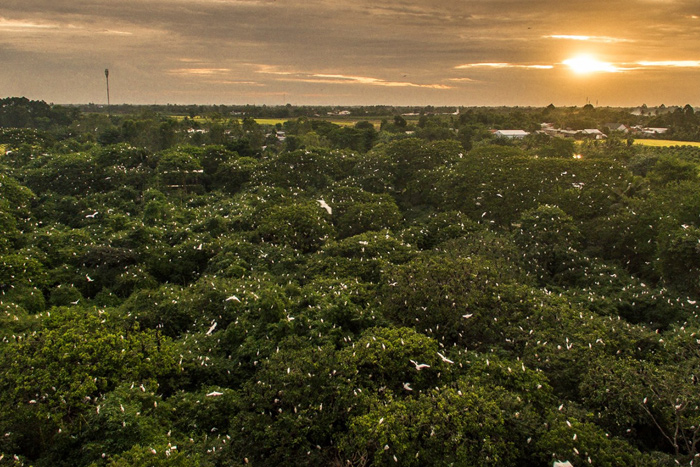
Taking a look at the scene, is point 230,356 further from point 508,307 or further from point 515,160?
point 515,160

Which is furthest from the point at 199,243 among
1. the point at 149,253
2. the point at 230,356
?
the point at 230,356

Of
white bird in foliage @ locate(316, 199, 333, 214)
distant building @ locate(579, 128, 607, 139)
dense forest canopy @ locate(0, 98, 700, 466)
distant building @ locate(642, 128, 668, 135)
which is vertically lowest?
dense forest canopy @ locate(0, 98, 700, 466)

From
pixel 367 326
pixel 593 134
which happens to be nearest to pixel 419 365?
pixel 367 326

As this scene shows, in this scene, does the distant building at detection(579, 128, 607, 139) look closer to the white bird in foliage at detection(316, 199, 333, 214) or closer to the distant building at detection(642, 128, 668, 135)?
the distant building at detection(642, 128, 668, 135)

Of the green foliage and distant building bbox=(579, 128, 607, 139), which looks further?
distant building bbox=(579, 128, 607, 139)

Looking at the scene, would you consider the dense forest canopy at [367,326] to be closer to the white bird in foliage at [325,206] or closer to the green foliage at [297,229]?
the green foliage at [297,229]

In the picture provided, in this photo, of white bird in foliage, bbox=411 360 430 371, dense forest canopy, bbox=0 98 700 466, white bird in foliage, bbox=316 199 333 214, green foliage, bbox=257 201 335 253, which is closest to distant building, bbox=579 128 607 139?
dense forest canopy, bbox=0 98 700 466

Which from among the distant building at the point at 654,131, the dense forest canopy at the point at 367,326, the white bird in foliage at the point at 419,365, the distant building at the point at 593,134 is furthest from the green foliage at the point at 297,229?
the distant building at the point at 654,131

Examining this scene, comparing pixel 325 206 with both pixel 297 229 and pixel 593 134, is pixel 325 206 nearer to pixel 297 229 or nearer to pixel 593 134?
pixel 297 229
